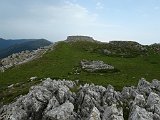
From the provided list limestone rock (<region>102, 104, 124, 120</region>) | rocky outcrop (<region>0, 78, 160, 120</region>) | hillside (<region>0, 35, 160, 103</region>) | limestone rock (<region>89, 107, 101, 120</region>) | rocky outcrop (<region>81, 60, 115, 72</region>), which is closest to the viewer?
limestone rock (<region>102, 104, 124, 120</region>)

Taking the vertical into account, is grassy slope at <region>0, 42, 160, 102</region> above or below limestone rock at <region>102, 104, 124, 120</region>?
below

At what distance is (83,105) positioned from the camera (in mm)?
35188

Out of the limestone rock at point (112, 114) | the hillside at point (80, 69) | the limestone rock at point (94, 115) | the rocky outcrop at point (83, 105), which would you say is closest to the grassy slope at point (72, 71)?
the hillside at point (80, 69)

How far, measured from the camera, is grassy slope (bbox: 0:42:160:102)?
5904cm

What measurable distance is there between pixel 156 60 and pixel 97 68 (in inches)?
926

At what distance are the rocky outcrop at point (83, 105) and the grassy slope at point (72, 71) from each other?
40.0 ft

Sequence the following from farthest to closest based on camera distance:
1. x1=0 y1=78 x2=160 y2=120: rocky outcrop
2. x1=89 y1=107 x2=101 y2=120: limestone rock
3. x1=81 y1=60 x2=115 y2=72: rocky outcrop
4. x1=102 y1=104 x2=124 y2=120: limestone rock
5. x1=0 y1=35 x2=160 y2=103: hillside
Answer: x1=81 y1=60 x2=115 y2=72: rocky outcrop → x1=0 y1=35 x2=160 y2=103: hillside → x1=0 y1=78 x2=160 y2=120: rocky outcrop → x1=89 y1=107 x2=101 y2=120: limestone rock → x1=102 y1=104 x2=124 y2=120: limestone rock

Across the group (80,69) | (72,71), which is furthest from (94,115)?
(80,69)

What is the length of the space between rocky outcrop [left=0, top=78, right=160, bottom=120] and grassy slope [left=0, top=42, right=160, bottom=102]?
12190 millimetres

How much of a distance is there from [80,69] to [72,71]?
8.51ft

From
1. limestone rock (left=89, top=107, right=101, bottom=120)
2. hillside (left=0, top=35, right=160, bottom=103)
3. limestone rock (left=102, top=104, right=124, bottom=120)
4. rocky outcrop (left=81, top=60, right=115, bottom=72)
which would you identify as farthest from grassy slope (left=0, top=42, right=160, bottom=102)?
limestone rock (left=102, top=104, right=124, bottom=120)

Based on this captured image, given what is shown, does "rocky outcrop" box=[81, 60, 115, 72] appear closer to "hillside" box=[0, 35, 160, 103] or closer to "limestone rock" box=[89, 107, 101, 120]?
"hillside" box=[0, 35, 160, 103]

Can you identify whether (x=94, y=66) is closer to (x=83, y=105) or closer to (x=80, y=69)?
(x=80, y=69)

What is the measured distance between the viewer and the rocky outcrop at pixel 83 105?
3167 centimetres
